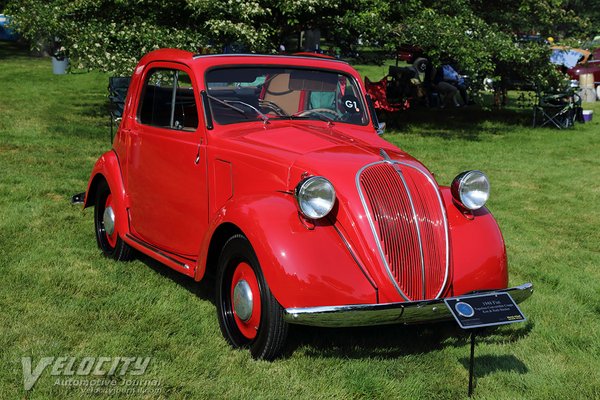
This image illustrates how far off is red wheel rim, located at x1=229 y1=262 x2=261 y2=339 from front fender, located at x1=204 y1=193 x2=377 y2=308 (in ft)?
0.94

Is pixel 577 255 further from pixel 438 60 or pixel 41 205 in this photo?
pixel 438 60

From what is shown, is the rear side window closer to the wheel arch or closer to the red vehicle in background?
the wheel arch

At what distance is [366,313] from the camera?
3703 mm

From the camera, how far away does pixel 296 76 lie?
5391 mm

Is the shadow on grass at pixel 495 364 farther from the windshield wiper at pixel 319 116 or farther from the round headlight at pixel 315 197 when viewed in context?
the windshield wiper at pixel 319 116

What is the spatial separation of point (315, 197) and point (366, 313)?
0.72 m

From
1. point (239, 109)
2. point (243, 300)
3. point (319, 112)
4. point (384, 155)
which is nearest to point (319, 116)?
point (319, 112)

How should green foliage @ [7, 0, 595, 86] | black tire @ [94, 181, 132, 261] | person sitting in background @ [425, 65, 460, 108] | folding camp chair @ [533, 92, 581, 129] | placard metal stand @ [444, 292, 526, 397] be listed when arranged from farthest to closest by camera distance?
1. person sitting in background @ [425, 65, 460, 108]
2. folding camp chair @ [533, 92, 581, 129]
3. green foliage @ [7, 0, 595, 86]
4. black tire @ [94, 181, 132, 261]
5. placard metal stand @ [444, 292, 526, 397]

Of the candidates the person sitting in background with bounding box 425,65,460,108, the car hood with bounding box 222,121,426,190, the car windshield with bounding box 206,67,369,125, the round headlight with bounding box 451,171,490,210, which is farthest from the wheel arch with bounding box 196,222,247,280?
the person sitting in background with bounding box 425,65,460,108

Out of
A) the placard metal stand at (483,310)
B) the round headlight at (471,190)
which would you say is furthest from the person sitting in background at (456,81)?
the placard metal stand at (483,310)

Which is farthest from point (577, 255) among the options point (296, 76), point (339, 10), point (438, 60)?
point (339, 10)

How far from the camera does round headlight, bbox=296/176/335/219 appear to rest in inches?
157

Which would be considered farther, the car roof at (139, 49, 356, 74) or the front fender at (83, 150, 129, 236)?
the front fender at (83, 150, 129, 236)

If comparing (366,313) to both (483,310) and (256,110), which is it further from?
(256,110)
